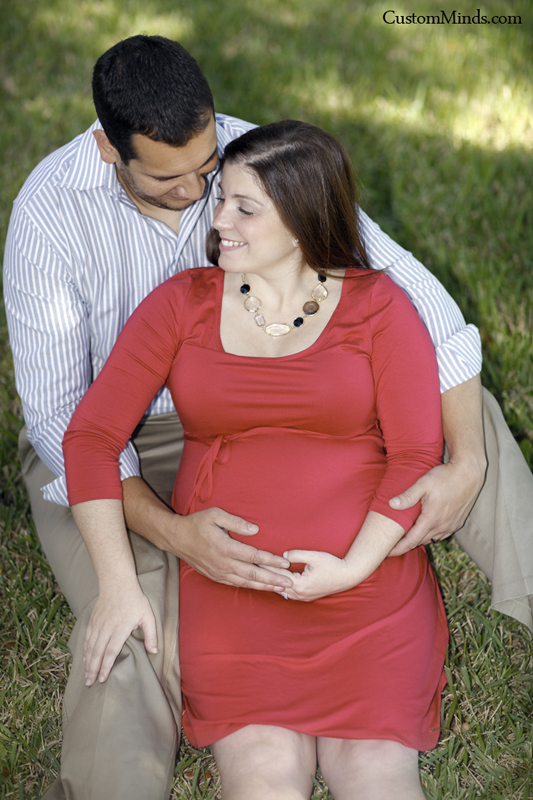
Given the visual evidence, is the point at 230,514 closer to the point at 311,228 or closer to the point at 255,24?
the point at 311,228

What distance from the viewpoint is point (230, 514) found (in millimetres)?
2289

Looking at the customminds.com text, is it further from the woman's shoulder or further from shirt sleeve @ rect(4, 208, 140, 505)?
shirt sleeve @ rect(4, 208, 140, 505)

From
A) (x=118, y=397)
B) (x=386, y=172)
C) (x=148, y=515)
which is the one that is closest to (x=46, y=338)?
(x=118, y=397)

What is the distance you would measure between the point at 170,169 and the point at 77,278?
51 cm

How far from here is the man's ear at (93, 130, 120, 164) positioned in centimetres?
251

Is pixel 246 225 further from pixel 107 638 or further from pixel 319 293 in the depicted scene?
pixel 107 638

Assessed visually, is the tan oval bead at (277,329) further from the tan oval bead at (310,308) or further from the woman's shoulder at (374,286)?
the woman's shoulder at (374,286)

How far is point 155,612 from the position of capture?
2283 mm

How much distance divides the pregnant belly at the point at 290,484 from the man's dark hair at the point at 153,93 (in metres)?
0.96

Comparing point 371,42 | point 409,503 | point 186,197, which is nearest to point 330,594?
point 409,503

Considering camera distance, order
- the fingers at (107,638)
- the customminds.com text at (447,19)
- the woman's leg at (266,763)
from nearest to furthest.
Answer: the woman's leg at (266,763)
the fingers at (107,638)
the customminds.com text at (447,19)

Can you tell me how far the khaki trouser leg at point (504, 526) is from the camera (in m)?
2.40

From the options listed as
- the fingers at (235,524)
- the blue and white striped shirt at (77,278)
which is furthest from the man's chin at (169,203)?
the fingers at (235,524)

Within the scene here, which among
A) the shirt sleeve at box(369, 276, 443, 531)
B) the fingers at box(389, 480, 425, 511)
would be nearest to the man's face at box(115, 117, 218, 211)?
the shirt sleeve at box(369, 276, 443, 531)
